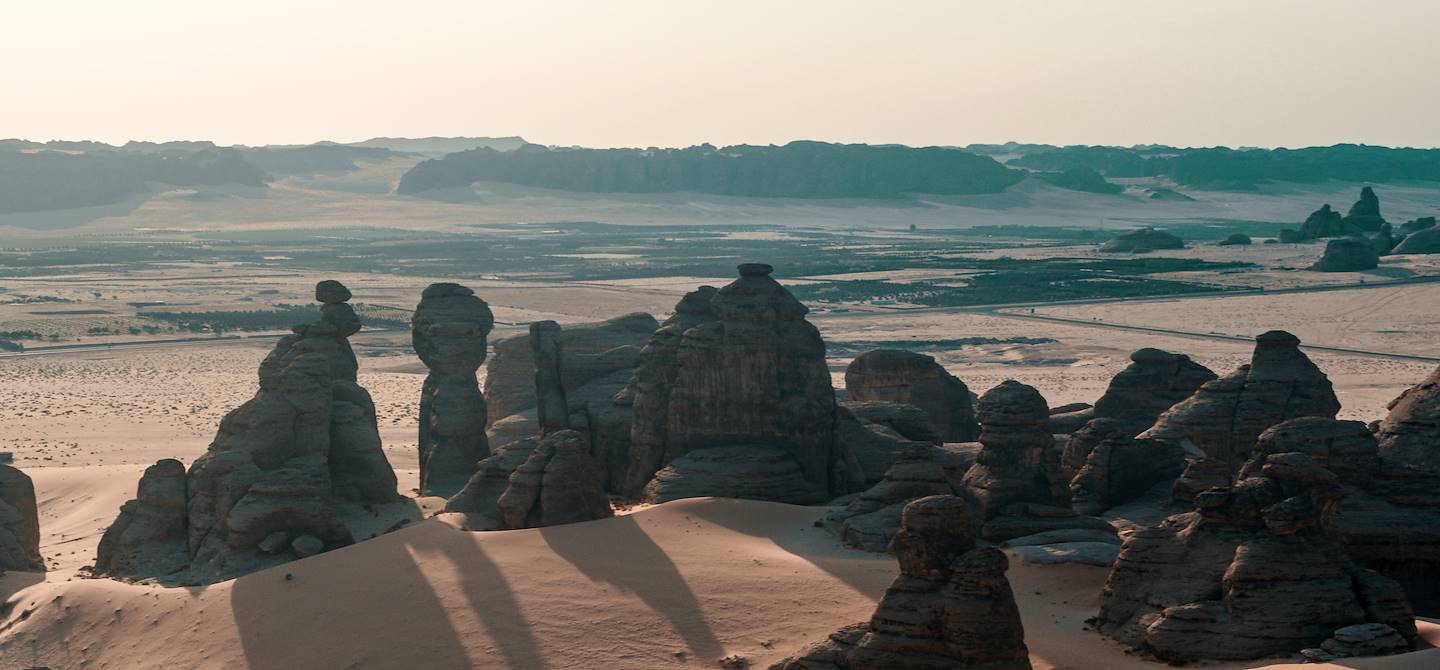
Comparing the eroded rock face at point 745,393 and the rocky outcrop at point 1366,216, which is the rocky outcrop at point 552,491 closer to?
the eroded rock face at point 745,393

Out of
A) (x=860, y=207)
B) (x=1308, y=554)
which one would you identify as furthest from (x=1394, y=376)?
(x=860, y=207)

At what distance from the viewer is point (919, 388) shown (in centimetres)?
3128

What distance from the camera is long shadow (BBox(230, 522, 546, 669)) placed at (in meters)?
18.0

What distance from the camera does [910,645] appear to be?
49.5 ft

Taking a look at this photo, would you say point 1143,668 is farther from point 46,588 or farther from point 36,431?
point 36,431

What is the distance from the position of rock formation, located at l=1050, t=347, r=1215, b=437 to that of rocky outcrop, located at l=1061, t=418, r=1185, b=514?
559 centimetres

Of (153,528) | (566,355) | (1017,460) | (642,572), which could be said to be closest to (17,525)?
(153,528)

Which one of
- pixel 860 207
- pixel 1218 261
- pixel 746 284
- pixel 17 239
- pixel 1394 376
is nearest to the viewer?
pixel 746 284

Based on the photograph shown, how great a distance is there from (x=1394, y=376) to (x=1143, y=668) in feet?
117

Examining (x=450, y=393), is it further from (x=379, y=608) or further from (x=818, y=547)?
(x=818, y=547)

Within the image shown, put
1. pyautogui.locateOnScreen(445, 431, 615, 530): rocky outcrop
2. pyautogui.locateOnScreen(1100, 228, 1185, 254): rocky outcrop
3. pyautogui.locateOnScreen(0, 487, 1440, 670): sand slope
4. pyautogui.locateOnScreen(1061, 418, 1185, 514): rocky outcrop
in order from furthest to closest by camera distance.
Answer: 1. pyautogui.locateOnScreen(1100, 228, 1185, 254): rocky outcrop
2. pyautogui.locateOnScreen(1061, 418, 1185, 514): rocky outcrop
3. pyautogui.locateOnScreen(445, 431, 615, 530): rocky outcrop
4. pyautogui.locateOnScreen(0, 487, 1440, 670): sand slope

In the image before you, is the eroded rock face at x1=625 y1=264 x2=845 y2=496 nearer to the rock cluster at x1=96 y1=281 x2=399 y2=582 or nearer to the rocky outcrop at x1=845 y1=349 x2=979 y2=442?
the rock cluster at x1=96 y1=281 x2=399 y2=582

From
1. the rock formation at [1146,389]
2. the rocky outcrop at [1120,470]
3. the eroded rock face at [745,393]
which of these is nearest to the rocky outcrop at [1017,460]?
the rocky outcrop at [1120,470]

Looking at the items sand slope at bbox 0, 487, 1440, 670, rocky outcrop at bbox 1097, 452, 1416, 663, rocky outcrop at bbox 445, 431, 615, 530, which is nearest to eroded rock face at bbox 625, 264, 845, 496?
sand slope at bbox 0, 487, 1440, 670
